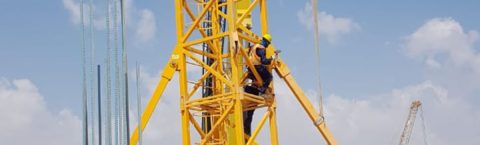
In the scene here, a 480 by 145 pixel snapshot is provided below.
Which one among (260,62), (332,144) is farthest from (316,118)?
(260,62)

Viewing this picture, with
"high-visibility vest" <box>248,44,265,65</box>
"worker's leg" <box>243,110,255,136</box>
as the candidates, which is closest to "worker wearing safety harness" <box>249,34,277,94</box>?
"high-visibility vest" <box>248,44,265,65</box>

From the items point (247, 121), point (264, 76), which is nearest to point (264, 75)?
point (264, 76)

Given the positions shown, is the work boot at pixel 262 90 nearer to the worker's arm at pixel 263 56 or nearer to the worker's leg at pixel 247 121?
the worker's arm at pixel 263 56

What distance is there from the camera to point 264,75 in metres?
23.8

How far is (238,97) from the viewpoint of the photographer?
2267 centimetres

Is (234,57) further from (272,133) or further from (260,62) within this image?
(272,133)

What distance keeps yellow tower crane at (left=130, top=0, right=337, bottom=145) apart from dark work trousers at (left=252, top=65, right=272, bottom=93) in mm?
148

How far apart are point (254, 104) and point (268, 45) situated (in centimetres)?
192

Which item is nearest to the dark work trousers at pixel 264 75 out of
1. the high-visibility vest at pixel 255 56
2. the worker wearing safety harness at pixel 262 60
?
the worker wearing safety harness at pixel 262 60

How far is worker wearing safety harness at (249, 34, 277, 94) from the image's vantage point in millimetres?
23266

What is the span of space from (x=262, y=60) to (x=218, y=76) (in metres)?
1.42

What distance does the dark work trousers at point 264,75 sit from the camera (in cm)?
2360

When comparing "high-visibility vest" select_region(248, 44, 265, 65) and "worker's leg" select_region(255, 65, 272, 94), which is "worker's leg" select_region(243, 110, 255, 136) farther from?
"high-visibility vest" select_region(248, 44, 265, 65)

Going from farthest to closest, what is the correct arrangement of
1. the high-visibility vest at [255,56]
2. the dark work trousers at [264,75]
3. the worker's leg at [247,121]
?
the worker's leg at [247,121]
the dark work trousers at [264,75]
the high-visibility vest at [255,56]
